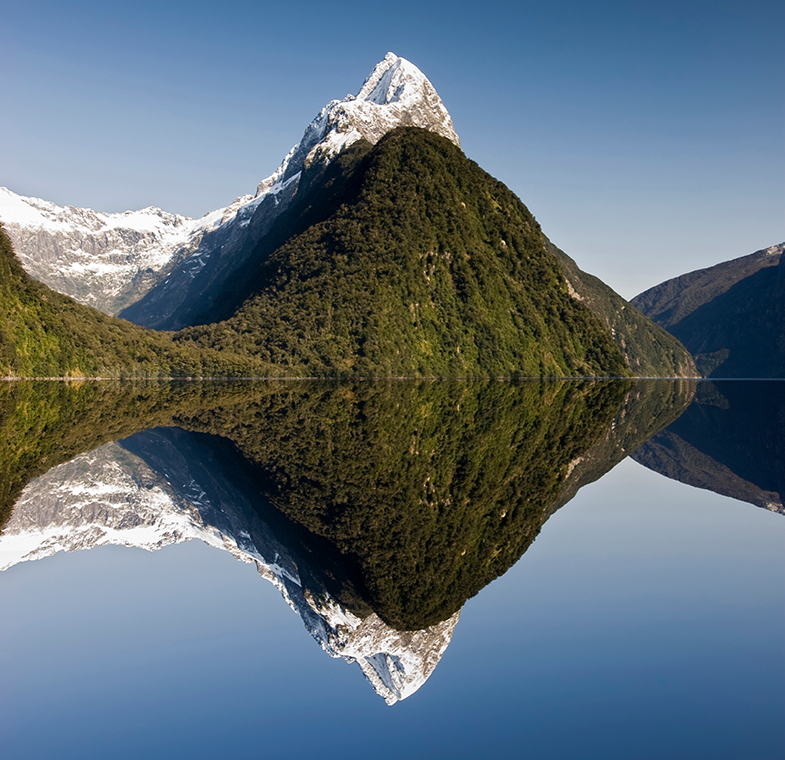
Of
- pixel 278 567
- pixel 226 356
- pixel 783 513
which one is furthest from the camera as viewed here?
pixel 226 356

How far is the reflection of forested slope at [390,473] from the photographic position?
19766mm

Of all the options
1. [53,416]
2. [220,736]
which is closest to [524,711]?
[220,736]

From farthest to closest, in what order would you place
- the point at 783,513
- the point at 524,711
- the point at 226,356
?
the point at 226,356 < the point at 783,513 < the point at 524,711

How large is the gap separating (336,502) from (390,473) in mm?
5230

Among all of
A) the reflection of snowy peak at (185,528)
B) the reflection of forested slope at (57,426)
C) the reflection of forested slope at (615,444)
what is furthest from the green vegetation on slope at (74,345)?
the reflection of snowy peak at (185,528)

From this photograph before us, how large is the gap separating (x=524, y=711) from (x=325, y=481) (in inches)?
714

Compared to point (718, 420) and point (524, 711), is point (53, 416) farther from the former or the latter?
point (718, 420)

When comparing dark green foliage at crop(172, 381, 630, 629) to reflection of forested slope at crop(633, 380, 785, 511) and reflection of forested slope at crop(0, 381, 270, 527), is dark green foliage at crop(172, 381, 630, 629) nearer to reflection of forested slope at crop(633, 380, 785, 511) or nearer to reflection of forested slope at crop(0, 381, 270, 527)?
reflection of forested slope at crop(633, 380, 785, 511)

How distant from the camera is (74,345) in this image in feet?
467

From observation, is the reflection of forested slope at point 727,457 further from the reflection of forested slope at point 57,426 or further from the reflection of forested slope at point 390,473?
the reflection of forested slope at point 57,426

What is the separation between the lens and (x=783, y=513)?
79.9 ft

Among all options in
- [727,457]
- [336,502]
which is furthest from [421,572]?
[727,457]

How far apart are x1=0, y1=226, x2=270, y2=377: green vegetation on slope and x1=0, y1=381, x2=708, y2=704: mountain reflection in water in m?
87.5

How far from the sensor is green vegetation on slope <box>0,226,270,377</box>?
128 m
